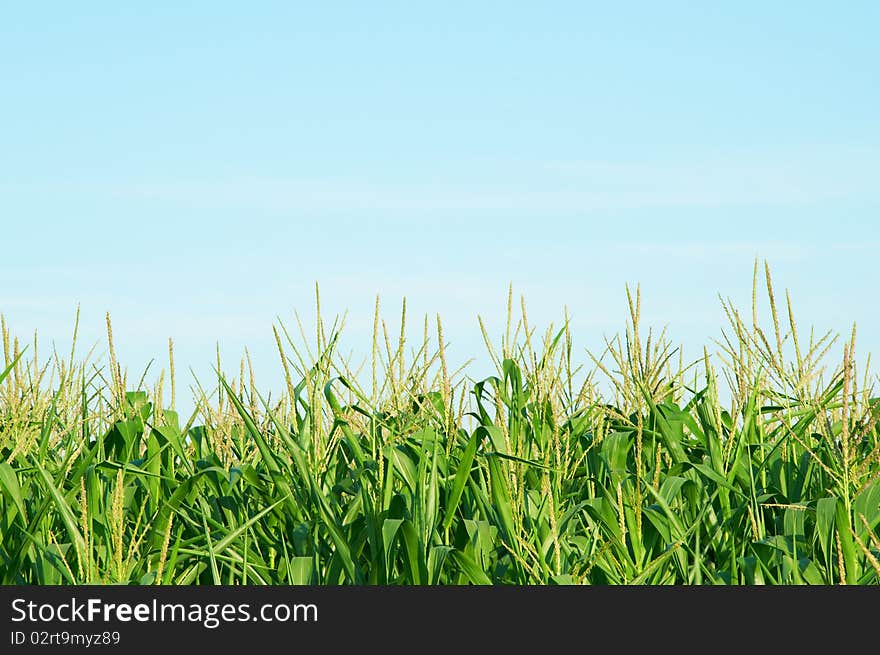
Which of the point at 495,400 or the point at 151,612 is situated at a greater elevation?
the point at 495,400

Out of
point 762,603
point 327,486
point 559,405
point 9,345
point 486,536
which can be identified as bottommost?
point 762,603

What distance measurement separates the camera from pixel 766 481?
5188mm

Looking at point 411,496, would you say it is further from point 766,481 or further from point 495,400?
point 766,481

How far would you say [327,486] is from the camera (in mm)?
4707

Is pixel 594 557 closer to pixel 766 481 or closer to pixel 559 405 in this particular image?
pixel 559 405

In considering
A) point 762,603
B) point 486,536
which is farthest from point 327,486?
point 762,603

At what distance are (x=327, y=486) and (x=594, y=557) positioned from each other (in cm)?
134

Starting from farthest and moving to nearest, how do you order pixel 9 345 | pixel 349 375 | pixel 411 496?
pixel 9 345 → pixel 349 375 → pixel 411 496

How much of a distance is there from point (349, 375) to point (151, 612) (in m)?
1.37

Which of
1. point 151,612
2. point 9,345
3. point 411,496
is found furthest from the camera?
point 9,345

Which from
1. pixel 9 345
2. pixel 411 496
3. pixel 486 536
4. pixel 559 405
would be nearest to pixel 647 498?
pixel 559 405

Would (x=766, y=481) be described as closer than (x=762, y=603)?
No

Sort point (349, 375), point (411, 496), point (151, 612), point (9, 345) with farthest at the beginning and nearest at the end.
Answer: point (9, 345)
point (349, 375)
point (411, 496)
point (151, 612)

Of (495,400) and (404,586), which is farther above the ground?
(495,400)
